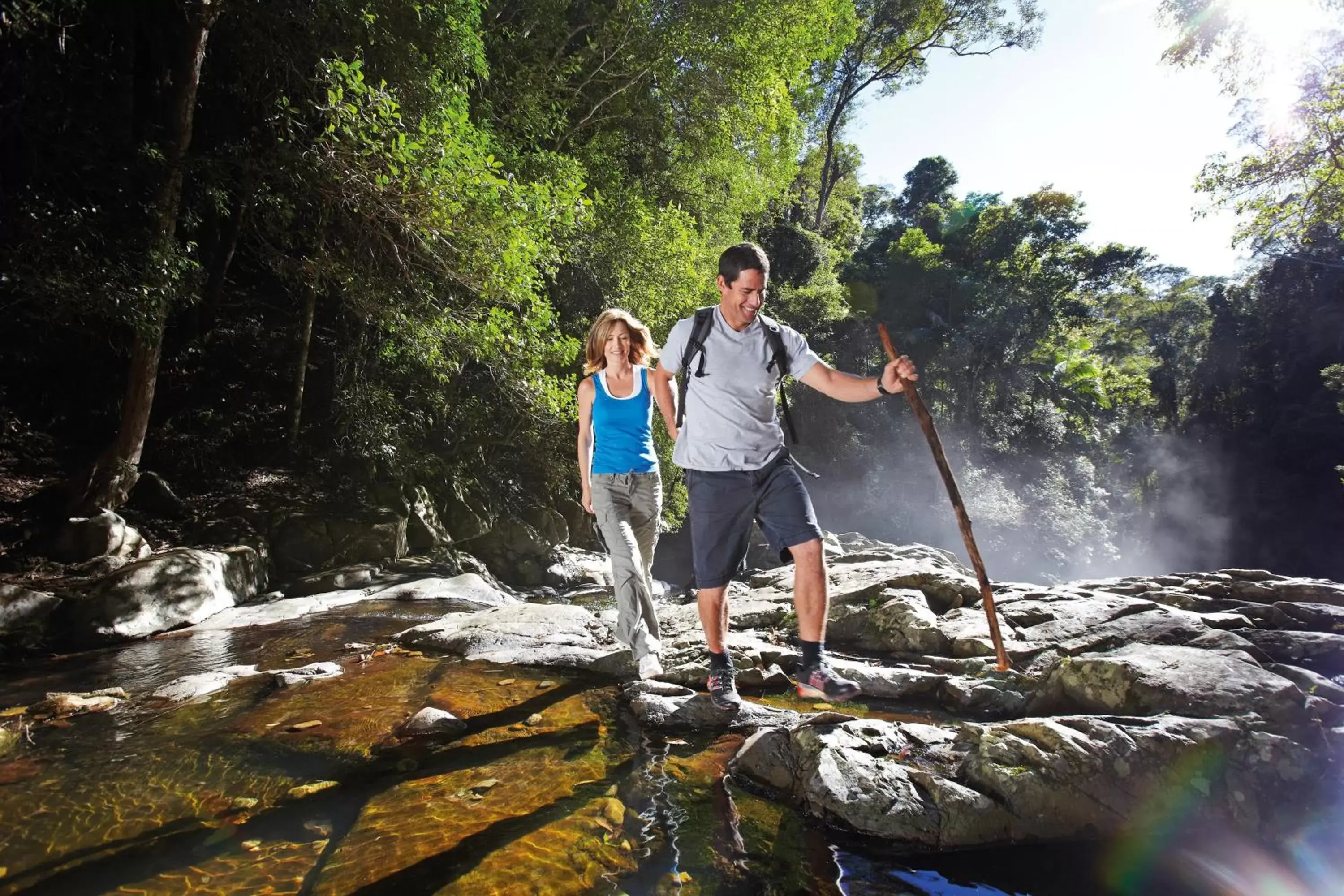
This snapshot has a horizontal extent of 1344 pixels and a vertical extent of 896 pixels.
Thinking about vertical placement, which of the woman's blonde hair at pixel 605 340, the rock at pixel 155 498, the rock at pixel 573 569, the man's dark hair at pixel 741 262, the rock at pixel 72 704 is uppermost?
the man's dark hair at pixel 741 262

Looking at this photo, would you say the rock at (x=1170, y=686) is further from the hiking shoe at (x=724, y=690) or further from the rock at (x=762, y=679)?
the hiking shoe at (x=724, y=690)

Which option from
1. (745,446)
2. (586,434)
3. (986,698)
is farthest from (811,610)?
(986,698)

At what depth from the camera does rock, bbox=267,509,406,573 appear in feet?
30.6

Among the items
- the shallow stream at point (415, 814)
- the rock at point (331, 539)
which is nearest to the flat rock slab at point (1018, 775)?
the shallow stream at point (415, 814)

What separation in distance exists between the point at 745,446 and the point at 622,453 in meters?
1.14

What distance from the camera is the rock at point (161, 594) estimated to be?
5.88 meters

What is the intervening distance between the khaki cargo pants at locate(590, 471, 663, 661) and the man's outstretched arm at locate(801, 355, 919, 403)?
1.25 meters

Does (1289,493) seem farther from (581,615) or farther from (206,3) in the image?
(206,3)

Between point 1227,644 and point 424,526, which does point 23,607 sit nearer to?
point 424,526

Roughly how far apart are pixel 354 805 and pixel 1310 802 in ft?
13.7

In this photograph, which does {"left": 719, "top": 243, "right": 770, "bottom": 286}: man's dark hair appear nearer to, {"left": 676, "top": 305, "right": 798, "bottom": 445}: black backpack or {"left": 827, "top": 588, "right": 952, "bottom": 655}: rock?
{"left": 676, "top": 305, "right": 798, "bottom": 445}: black backpack

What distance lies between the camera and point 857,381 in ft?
11.1

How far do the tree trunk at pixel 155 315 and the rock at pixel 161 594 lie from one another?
55.4 inches

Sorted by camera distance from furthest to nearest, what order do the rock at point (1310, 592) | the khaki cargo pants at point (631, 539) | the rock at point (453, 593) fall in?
1. the rock at point (453, 593)
2. the rock at point (1310, 592)
3. the khaki cargo pants at point (631, 539)
